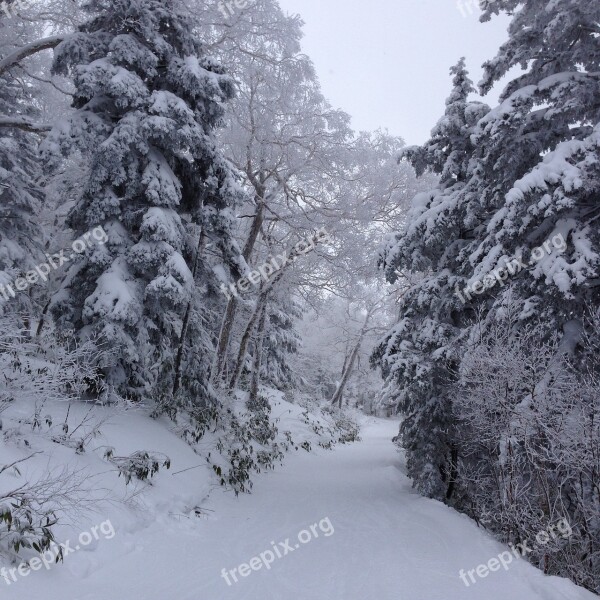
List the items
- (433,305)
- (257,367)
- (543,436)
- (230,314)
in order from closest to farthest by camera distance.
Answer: (543,436)
(433,305)
(230,314)
(257,367)

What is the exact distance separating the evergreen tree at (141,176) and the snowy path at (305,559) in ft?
10.5

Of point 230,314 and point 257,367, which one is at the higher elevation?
point 230,314

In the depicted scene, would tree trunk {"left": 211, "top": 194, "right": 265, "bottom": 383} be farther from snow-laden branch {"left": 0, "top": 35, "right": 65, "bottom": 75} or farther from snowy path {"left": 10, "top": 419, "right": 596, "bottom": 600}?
snow-laden branch {"left": 0, "top": 35, "right": 65, "bottom": 75}

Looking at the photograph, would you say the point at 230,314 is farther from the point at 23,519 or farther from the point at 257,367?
the point at 23,519

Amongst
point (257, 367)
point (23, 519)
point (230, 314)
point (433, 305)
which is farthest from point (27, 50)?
point (257, 367)

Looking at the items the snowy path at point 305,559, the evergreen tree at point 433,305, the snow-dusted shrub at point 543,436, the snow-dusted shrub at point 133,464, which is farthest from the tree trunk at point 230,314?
the snow-dusted shrub at point 543,436

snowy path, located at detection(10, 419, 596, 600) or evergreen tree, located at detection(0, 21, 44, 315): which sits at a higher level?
evergreen tree, located at detection(0, 21, 44, 315)

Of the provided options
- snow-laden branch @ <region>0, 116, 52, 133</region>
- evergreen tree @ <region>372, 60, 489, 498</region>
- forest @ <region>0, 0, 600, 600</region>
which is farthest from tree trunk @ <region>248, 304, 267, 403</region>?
snow-laden branch @ <region>0, 116, 52, 133</region>

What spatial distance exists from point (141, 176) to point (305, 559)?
7.42 metres

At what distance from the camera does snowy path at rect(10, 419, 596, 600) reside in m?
4.40

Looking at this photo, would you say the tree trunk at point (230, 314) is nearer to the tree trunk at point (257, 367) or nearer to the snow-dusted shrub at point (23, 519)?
the tree trunk at point (257, 367)

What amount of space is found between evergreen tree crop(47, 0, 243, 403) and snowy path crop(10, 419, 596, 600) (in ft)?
10.5

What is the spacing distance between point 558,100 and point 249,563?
30.8ft

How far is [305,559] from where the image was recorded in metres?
5.95
